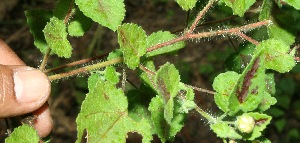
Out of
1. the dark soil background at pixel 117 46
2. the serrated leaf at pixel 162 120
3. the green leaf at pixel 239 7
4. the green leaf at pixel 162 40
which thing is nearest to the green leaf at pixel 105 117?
the serrated leaf at pixel 162 120

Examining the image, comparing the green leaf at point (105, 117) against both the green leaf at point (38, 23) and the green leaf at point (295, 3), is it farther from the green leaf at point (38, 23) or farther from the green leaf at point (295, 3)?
the green leaf at point (295, 3)

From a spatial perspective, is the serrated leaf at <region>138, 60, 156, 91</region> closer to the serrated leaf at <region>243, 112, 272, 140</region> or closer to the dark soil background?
the serrated leaf at <region>243, 112, 272, 140</region>

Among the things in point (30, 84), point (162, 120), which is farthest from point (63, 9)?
point (162, 120)

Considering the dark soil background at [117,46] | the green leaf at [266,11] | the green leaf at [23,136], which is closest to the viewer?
the green leaf at [23,136]

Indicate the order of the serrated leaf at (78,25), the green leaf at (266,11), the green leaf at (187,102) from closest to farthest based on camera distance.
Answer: the green leaf at (187,102)
the green leaf at (266,11)
the serrated leaf at (78,25)

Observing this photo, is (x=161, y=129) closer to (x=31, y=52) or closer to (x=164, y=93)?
(x=164, y=93)

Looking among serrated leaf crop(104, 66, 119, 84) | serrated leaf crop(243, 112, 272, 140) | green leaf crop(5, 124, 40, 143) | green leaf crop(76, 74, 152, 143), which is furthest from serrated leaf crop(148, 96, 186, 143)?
green leaf crop(5, 124, 40, 143)
